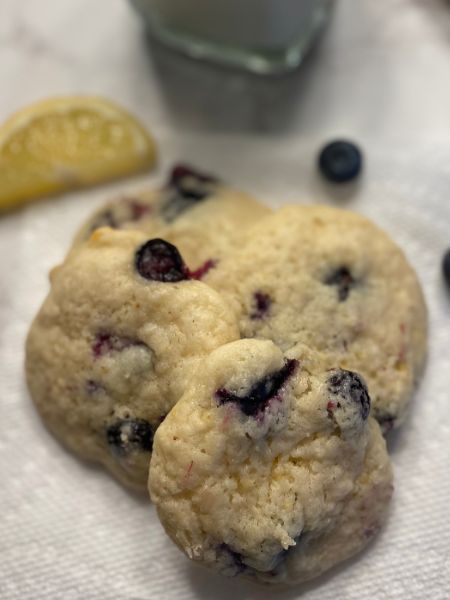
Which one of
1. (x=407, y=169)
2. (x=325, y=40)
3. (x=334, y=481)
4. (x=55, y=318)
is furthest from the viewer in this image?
(x=325, y=40)

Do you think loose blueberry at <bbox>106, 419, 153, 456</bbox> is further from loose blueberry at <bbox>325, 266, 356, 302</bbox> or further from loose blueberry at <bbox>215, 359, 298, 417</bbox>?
loose blueberry at <bbox>325, 266, 356, 302</bbox>

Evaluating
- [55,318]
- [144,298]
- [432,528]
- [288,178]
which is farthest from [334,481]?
[288,178]

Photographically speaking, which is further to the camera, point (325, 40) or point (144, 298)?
point (325, 40)

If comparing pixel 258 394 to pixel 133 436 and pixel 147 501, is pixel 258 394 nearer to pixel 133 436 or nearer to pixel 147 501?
pixel 133 436

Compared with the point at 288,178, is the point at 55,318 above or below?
below

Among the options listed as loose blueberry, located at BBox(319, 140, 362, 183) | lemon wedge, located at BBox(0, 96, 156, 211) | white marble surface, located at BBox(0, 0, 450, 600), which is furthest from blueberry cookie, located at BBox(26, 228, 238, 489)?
loose blueberry, located at BBox(319, 140, 362, 183)

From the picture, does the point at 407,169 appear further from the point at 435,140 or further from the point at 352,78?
the point at 352,78

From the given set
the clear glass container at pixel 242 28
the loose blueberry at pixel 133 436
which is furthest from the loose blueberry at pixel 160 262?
the clear glass container at pixel 242 28
